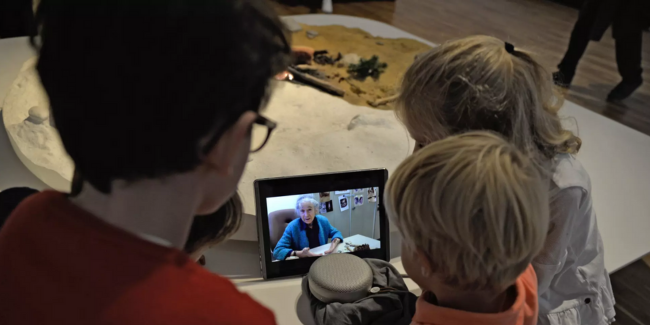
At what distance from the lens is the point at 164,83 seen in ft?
1.48

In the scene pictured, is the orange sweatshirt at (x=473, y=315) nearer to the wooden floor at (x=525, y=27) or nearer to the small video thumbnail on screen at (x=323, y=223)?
the small video thumbnail on screen at (x=323, y=223)

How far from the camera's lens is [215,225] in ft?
2.49

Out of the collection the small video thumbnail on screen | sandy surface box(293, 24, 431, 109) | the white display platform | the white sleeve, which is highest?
the white sleeve

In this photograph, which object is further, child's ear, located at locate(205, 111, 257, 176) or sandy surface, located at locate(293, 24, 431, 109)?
sandy surface, located at locate(293, 24, 431, 109)

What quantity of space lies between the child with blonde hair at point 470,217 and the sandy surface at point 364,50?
1.75 meters

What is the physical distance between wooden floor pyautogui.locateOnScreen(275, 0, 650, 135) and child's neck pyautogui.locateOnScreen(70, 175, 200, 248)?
122 inches

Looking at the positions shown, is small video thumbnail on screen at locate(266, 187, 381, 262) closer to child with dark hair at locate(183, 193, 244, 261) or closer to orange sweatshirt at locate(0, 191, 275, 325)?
child with dark hair at locate(183, 193, 244, 261)

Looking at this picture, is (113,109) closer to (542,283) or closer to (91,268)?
(91,268)

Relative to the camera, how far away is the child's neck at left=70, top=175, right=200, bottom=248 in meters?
0.52

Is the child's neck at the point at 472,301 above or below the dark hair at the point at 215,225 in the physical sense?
below

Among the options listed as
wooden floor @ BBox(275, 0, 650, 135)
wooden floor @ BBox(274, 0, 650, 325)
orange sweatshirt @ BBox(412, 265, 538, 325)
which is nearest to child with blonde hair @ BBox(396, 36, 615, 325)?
orange sweatshirt @ BBox(412, 265, 538, 325)

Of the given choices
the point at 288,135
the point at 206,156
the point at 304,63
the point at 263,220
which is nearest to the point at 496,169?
the point at 206,156

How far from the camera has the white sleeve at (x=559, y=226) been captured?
0.99m

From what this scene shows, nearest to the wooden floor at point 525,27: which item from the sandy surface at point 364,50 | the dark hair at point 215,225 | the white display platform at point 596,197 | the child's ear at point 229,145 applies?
the white display platform at point 596,197
